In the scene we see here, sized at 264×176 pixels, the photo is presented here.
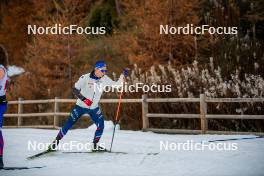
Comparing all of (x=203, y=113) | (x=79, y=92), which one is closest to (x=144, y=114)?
(x=203, y=113)

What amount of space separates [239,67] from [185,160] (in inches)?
267

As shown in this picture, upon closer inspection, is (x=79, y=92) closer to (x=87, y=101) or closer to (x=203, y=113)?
(x=87, y=101)

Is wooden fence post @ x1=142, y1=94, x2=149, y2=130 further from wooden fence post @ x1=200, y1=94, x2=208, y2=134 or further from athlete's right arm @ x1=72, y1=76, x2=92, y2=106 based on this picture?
athlete's right arm @ x1=72, y1=76, x2=92, y2=106

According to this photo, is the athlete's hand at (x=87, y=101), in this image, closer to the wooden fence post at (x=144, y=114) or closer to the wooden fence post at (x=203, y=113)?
the wooden fence post at (x=203, y=113)

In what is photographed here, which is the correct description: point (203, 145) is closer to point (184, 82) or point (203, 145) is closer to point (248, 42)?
point (184, 82)

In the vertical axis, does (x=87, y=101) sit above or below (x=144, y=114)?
above

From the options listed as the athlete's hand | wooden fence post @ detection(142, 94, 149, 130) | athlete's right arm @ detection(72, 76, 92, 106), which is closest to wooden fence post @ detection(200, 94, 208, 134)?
wooden fence post @ detection(142, 94, 149, 130)

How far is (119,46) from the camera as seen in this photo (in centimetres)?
2462

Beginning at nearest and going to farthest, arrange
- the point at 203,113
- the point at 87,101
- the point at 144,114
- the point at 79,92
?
the point at 87,101, the point at 79,92, the point at 203,113, the point at 144,114

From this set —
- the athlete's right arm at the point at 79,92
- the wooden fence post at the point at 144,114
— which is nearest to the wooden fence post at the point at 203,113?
the wooden fence post at the point at 144,114

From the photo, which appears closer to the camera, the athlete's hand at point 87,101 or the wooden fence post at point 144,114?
the athlete's hand at point 87,101

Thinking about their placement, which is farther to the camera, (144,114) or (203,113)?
(144,114)

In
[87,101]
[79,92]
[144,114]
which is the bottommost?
[144,114]

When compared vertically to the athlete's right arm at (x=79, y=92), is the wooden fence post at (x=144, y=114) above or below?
below
